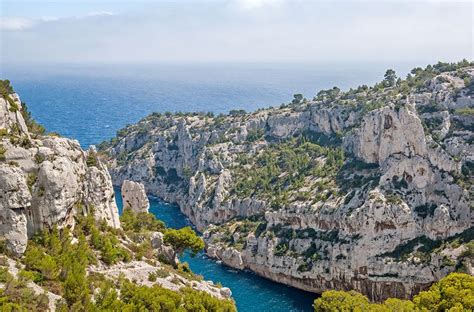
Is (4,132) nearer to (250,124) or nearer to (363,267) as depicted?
(363,267)

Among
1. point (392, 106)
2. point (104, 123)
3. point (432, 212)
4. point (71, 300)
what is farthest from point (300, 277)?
point (104, 123)

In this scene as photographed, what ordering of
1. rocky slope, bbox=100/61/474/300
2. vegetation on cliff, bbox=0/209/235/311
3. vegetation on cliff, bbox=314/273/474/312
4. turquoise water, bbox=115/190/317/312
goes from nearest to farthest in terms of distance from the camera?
vegetation on cliff, bbox=0/209/235/311, vegetation on cliff, bbox=314/273/474/312, rocky slope, bbox=100/61/474/300, turquoise water, bbox=115/190/317/312

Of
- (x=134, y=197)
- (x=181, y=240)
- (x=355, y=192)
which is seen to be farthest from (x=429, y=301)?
(x=134, y=197)

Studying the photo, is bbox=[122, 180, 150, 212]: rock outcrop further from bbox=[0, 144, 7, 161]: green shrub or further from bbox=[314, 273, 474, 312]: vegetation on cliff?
bbox=[314, 273, 474, 312]: vegetation on cliff

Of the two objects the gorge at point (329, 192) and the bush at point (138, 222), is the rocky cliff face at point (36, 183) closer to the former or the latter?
the gorge at point (329, 192)

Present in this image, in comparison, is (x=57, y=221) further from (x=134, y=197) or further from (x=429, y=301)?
(x=429, y=301)

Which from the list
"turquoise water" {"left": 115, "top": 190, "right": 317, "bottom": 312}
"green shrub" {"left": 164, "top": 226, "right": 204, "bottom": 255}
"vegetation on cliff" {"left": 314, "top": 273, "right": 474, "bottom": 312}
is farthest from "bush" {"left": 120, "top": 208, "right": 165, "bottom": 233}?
"vegetation on cliff" {"left": 314, "top": 273, "right": 474, "bottom": 312}

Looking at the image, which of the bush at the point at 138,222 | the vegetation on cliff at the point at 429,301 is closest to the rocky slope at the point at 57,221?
the bush at the point at 138,222
